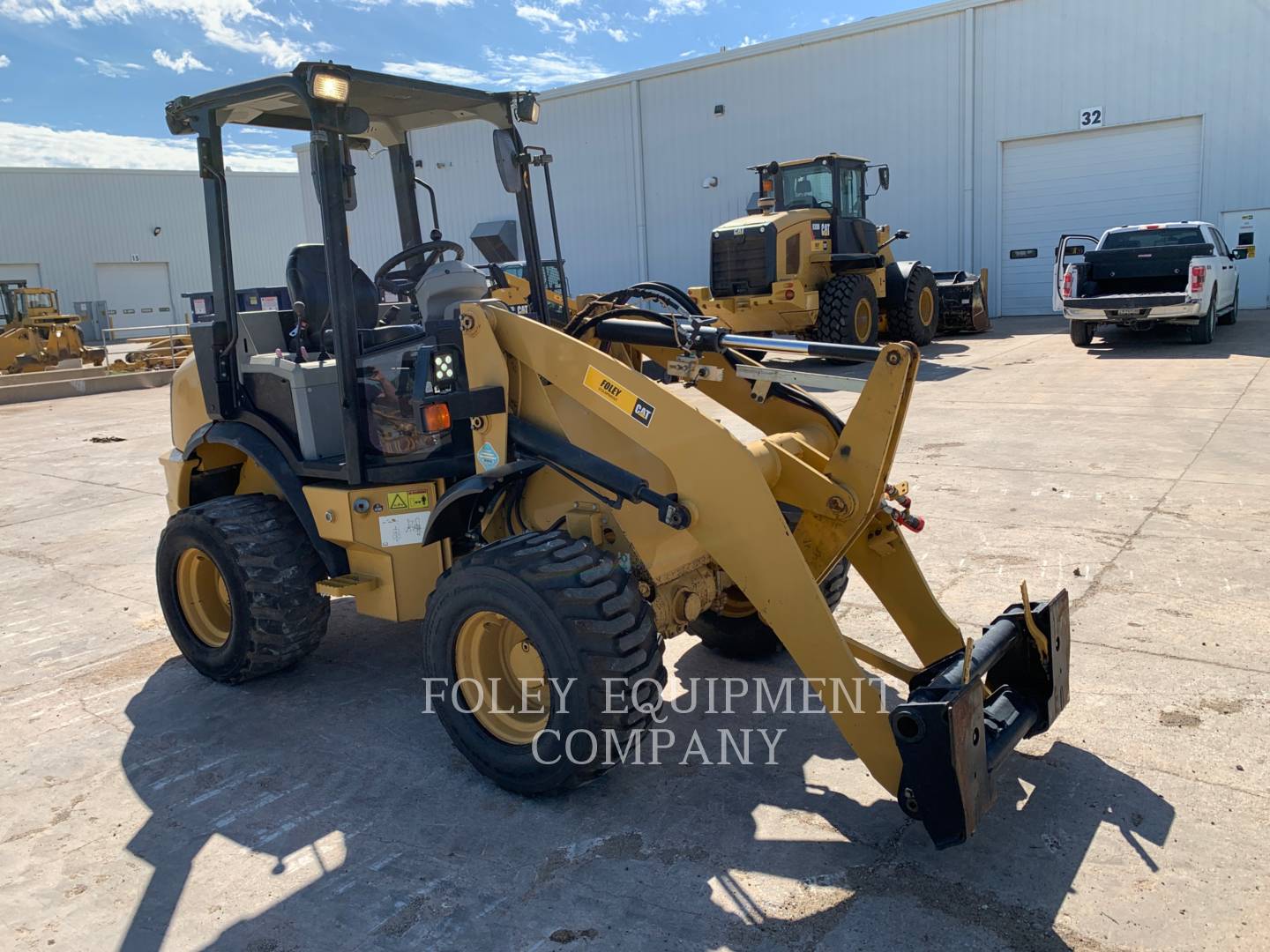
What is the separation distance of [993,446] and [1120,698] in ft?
17.4

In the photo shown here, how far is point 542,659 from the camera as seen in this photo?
3.46 metres

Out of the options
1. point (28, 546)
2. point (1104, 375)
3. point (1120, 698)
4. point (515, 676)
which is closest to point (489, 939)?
point (515, 676)

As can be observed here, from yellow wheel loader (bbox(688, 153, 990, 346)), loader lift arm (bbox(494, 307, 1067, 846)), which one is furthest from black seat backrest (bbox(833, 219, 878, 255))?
loader lift arm (bbox(494, 307, 1067, 846))

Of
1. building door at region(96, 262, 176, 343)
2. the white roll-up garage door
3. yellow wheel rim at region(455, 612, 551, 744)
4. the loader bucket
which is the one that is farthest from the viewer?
building door at region(96, 262, 176, 343)

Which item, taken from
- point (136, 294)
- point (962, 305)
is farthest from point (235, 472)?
point (136, 294)

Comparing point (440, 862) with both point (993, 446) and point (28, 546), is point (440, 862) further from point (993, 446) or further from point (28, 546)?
point (993, 446)

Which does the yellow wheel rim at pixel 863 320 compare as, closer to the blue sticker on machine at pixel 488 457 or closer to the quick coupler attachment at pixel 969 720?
the blue sticker on machine at pixel 488 457

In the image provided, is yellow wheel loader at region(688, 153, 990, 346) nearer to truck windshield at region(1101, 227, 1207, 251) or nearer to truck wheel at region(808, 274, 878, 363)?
truck wheel at region(808, 274, 878, 363)

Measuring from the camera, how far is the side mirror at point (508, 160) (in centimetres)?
477

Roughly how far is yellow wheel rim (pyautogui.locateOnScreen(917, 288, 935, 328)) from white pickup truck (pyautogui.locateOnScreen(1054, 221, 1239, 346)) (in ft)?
7.13

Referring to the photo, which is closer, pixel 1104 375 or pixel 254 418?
pixel 254 418

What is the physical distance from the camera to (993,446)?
9180mm

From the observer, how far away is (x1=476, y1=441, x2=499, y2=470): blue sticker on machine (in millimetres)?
3938

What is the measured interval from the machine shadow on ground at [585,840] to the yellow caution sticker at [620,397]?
1366 mm
